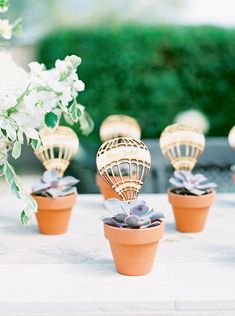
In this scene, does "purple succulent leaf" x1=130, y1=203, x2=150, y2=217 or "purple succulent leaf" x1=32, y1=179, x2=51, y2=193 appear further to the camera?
"purple succulent leaf" x1=32, y1=179, x2=51, y2=193

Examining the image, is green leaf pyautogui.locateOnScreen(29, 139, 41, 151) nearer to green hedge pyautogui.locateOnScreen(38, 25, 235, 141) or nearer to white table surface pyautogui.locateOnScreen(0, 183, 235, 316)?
white table surface pyautogui.locateOnScreen(0, 183, 235, 316)

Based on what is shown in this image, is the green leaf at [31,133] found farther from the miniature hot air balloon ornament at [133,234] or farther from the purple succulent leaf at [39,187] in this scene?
the purple succulent leaf at [39,187]

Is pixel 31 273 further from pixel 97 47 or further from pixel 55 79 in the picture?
pixel 97 47

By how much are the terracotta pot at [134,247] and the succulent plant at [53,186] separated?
371 millimetres

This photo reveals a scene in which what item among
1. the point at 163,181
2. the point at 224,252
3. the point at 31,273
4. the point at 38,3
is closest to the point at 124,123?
the point at 224,252

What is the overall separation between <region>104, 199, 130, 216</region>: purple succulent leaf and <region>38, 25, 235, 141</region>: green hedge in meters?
4.51

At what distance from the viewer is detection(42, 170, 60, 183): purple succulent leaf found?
1.65 metres

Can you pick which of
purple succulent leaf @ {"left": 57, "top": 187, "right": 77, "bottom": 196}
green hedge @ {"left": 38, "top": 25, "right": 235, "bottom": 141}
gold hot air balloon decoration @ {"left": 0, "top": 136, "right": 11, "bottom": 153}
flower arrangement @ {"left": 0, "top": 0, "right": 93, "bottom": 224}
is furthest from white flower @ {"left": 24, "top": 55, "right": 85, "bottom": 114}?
green hedge @ {"left": 38, "top": 25, "right": 235, "bottom": 141}

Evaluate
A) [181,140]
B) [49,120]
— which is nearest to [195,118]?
[181,140]

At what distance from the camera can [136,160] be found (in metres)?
1.40

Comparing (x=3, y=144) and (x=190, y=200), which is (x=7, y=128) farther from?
(x=190, y=200)

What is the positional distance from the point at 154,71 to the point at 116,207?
4.58m

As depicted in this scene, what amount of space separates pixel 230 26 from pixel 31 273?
4.85 m

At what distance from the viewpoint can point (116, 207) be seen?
1286mm
